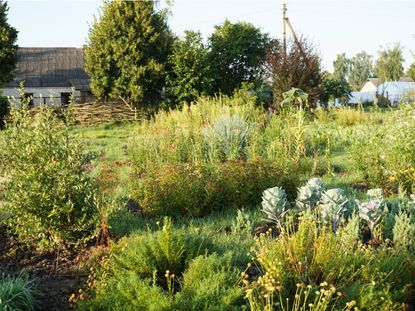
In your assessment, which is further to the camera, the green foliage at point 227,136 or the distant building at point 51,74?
the distant building at point 51,74

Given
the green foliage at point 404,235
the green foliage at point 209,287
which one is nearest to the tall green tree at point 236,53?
the green foliage at point 404,235

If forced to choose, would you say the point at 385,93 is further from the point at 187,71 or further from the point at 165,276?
the point at 165,276

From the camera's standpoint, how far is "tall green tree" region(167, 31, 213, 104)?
21297 millimetres

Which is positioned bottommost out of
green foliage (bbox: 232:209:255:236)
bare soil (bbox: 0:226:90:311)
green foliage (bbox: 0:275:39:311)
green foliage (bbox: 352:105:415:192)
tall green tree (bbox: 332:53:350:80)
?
bare soil (bbox: 0:226:90:311)

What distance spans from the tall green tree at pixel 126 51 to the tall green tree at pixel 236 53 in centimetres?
557

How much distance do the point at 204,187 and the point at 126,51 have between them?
16658 millimetres

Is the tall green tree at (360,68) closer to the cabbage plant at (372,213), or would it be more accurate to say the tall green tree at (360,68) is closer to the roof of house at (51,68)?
the roof of house at (51,68)

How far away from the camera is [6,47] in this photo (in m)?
21.7

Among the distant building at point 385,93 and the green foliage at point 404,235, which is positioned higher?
the distant building at point 385,93

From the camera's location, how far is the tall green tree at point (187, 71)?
21297 mm

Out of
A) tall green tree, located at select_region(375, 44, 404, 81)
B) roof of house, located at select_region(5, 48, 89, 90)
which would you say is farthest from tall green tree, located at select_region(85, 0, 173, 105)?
tall green tree, located at select_region(375, 44, 404, 81)

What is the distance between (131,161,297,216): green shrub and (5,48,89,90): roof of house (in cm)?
2555

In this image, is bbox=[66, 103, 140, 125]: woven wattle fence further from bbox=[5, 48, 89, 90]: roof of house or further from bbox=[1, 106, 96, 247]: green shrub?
bbox=[1, 106, 96, 247]: green shrub

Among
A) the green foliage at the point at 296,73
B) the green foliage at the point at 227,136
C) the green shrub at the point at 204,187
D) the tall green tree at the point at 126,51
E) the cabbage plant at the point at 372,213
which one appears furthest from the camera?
the tall green tree at the point at 126,51
